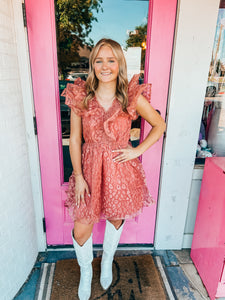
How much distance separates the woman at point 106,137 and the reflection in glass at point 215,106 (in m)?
0.60

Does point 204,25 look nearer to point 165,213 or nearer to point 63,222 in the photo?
point 165,213

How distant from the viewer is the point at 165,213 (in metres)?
1.95

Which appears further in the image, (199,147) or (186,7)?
(199,147)

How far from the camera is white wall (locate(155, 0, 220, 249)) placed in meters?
1.51

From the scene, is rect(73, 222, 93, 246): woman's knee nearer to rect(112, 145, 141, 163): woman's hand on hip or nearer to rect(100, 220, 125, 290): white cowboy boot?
rect(100, 220, 125, 290): white cowboy boot

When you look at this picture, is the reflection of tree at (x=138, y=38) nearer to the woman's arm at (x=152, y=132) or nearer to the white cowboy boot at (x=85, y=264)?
the woman's arm at (x=152, y=132)

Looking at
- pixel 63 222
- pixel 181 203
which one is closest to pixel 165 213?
pixel 181 203

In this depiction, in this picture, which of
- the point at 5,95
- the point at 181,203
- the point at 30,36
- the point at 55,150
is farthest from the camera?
the point at 181,203

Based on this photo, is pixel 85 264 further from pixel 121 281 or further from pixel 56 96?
pixel 56 96

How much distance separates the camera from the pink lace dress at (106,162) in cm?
134

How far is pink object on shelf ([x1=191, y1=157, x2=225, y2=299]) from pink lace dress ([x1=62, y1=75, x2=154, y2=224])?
0.56 m

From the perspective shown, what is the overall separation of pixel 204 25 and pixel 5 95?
1.37 metres

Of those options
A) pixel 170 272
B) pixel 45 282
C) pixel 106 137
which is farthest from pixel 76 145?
pixel 170 272

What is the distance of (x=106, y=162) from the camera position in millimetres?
1373
